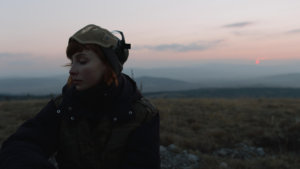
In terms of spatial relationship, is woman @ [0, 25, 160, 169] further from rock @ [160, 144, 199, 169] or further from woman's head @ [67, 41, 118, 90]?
rock @ [160, 144, 199, 169]

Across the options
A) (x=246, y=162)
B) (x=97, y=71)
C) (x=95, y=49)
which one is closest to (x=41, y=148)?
(x=97, y=71)

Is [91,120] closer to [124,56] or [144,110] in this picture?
[144,110]

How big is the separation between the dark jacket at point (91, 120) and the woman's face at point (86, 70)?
0.19 feet

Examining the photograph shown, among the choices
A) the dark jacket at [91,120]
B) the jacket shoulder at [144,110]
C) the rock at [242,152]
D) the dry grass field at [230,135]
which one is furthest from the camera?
the rock at [242,152]

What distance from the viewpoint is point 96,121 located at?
5.51ft

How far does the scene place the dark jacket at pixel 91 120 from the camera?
5.24ft

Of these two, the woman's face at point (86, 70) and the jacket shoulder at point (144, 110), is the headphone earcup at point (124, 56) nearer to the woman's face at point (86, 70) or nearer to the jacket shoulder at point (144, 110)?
the woman's face at point (86, 70)

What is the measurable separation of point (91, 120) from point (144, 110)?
A: 0.37 meters

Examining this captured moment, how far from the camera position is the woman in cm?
163

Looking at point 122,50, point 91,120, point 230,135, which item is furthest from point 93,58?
point 230,135

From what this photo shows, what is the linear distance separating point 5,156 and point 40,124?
302mm

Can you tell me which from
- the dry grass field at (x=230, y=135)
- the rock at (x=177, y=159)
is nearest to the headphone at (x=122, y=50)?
the rock at (x=177, y=159)

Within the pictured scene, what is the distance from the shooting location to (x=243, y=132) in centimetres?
645

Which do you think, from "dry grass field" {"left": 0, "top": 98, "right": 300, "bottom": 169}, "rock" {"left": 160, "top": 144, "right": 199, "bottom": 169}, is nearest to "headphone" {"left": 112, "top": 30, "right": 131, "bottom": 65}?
"rock" {"left": 160, "top": 144, "right": 199, "bottom": 169}
